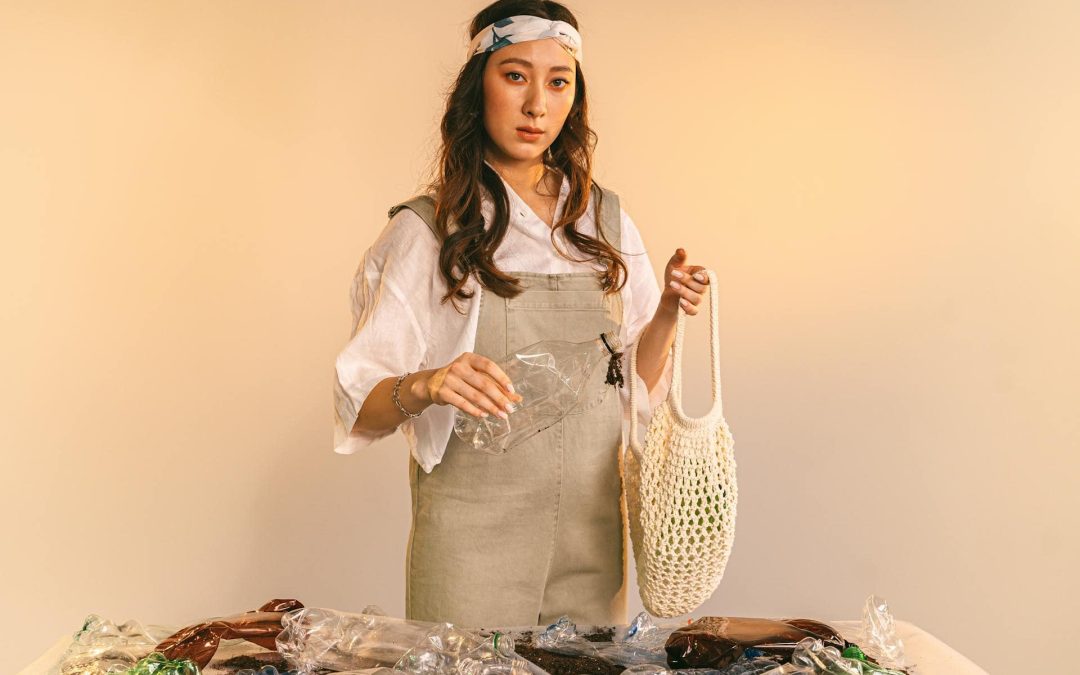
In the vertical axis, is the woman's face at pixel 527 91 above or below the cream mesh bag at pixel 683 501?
above

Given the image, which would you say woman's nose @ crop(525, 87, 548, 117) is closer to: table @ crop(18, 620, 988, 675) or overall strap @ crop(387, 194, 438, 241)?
overall strap @ crop(387, 194, 438, 241)

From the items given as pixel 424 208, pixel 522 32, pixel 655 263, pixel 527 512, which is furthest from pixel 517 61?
pixel 655 263

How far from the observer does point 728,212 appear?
403 centimetres

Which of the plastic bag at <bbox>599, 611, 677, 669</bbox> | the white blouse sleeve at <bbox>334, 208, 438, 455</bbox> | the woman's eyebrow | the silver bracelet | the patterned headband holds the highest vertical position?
the patterned headband

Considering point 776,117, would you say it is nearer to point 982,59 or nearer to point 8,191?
point 982,59

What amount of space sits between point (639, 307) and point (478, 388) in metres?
0.77

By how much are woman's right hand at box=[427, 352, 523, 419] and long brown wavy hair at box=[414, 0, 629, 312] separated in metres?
0.40

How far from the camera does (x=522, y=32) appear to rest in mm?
2264

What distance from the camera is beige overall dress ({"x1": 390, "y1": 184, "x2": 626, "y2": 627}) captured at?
2.22 m

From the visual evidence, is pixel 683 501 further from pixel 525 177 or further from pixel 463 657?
pixel 525 177

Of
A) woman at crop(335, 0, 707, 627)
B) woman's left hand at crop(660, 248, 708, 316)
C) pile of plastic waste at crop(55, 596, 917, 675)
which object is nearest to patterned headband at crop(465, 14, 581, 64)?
woman at crop(335, 0, 707, 627)

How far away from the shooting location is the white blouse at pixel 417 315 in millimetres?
2127

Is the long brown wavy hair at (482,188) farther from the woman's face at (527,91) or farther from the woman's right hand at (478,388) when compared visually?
the woman's right hand at (478,388)

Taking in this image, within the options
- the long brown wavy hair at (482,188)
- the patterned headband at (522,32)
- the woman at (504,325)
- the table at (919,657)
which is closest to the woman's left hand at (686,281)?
the woman at (504,325)
